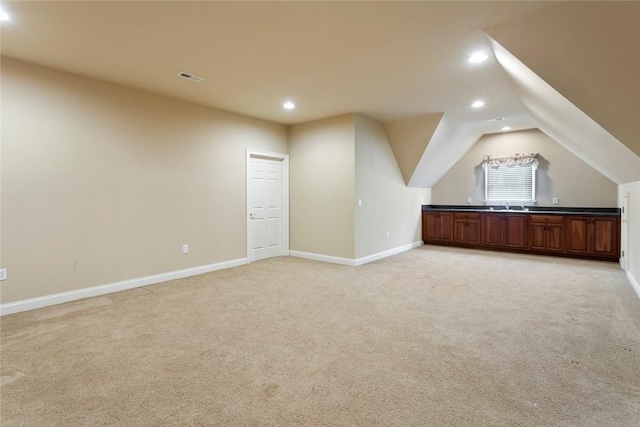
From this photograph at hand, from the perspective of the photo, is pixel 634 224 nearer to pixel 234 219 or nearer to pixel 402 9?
pixel 402 9

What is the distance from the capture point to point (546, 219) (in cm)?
606

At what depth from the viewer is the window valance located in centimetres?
666

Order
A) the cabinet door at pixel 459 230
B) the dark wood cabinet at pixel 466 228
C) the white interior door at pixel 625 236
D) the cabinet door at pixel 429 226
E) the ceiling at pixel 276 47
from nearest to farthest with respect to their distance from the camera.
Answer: the ceiling at pixel 276 47 → the white interior door at pixel 625 236 → the dark wood cabinet at pixel 466 228 → the cabinet door at pixel 459 230 → the cabinet door at pixel 429 226

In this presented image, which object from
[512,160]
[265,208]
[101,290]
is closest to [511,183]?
[512,160]

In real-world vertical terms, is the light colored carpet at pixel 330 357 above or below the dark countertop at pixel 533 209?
below

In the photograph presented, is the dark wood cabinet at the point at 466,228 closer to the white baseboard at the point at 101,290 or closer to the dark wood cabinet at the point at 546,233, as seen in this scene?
the dark wood cabinet at the point at 546,233

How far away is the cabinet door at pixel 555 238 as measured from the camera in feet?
19.4

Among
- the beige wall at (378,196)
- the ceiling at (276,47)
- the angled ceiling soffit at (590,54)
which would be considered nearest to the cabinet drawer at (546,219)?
the beige wall at (378,196)

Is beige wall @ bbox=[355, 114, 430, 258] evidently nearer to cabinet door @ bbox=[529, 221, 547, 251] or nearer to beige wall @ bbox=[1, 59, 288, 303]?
beige wall @ bbox=[1, 59, 288, 303]

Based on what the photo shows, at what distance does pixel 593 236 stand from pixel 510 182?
6.11ft

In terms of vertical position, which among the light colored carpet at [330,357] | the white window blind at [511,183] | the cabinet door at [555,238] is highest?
the white window blind at [511,183]

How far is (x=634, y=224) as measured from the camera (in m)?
4.07

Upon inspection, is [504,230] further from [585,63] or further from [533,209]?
[585,63]

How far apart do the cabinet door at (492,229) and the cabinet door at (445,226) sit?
69cm
